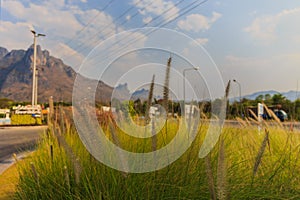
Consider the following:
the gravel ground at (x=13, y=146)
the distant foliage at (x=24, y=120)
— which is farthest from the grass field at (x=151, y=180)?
the distant foliage at (x=24, y=120)

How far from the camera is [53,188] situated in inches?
77.6

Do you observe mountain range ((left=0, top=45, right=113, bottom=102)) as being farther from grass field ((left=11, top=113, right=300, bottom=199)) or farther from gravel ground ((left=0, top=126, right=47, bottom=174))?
gravel ground ((left=0, top=126, right=47, bottom=174))

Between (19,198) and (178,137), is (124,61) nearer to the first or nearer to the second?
(178,137)

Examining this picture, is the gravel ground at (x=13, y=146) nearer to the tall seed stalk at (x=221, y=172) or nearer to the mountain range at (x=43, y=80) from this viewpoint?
the mountain range at (x=43, y=80)

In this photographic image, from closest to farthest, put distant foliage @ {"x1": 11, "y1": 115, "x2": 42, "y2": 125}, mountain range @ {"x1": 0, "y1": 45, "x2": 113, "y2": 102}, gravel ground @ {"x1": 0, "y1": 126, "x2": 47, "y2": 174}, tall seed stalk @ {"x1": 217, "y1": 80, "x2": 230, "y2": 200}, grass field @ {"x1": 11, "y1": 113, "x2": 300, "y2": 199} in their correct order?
tall seed stalk @ {"x1": 217, "y1": 80, "x2": 230, "y2": 200}
grass field @ {"x1": 11, "y1": 113, "x2": 300, "y2": 199}
mountain range @ {"x1": 0, "y1": 45, "x2": 113, "y2": 102}
gravel ground @ {"x1": 0, "y1": 126, "x2": 47, "y2": 174}
distant foliage @ {"x1": 11, "y1": 115, "x2": 42, "y2": 125}

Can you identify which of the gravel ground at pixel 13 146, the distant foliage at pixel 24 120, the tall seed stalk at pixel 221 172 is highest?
the tall seed stalk at pixel 221 172

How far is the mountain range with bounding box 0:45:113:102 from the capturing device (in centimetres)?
293

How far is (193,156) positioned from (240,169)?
412 millimetres

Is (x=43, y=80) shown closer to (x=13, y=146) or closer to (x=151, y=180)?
(x=13, y=146)

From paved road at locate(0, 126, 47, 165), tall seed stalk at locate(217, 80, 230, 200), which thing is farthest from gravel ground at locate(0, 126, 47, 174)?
tall seed stalk at locate(217, 80, 230, 200)

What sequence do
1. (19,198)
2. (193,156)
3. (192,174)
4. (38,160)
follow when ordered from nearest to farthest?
1. (192,174)
2. (193,156)
3. (19,198)
4. (38,160)

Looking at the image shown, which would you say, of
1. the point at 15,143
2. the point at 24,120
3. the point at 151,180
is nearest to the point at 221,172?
the point at 151,180

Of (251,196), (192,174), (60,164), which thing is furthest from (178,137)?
(60,164)

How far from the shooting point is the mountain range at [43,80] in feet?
9.62
